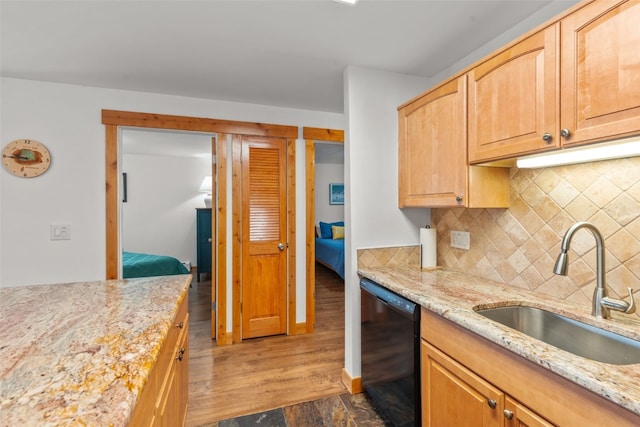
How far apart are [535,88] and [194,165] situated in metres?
5.55

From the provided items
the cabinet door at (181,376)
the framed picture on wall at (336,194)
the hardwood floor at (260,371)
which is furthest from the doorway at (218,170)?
the framed picture on wall at (336,194)

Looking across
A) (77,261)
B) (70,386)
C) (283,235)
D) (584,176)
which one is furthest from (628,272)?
(77,261)

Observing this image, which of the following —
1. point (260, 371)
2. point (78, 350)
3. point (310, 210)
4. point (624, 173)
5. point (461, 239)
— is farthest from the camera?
point (310, 210)

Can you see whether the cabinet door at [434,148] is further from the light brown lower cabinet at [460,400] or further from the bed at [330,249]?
the bed at [330,249]

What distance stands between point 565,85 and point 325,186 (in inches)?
226

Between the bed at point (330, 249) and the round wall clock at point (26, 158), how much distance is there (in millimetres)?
3695

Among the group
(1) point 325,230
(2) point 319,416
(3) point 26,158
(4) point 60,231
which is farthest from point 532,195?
(1) point 325,230

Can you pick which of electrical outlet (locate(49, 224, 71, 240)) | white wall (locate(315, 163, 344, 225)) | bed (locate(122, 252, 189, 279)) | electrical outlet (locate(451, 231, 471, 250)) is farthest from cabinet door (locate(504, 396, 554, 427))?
white wall (locate(315, 163, 344, 225))

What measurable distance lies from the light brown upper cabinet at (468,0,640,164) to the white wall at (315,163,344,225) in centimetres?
528

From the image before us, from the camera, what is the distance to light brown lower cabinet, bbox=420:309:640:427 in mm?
853

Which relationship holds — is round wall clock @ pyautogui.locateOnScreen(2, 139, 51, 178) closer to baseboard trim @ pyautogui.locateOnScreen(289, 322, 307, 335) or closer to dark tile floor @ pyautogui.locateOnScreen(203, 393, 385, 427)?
dark tile floor @ pyautogui.locateOnScreen(203, 393, 385, 427)

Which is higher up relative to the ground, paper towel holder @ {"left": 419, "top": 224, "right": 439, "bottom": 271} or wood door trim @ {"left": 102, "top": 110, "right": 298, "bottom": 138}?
wood door trim @ {"left": 102, "top": 110, "right": 298, "bottom": 138}

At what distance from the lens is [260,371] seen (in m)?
2.47

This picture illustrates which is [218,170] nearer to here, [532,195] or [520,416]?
[532,195]
